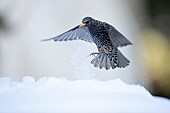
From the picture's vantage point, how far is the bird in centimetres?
77

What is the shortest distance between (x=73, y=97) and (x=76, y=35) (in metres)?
0.16

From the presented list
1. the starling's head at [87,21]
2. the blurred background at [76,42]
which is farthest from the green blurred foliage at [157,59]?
the starling's head at [87,21]

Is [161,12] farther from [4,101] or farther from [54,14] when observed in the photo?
[4,101]

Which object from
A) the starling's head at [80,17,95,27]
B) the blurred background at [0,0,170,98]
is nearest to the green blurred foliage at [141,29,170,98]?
the blurred background at [0,0,170,98]

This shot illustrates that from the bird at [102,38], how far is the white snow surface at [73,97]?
0.16 feet

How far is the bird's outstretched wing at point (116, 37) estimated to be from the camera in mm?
779

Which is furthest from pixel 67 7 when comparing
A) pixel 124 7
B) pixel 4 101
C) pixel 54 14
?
pixel 4 101

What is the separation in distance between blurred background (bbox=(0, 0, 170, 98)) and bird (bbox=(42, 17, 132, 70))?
11 mm

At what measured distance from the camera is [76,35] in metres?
0.78

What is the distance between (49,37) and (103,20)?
143mm

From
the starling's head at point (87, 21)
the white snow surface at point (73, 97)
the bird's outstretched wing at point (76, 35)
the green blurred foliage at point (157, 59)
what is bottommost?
the white snow surface at point (73, 97)

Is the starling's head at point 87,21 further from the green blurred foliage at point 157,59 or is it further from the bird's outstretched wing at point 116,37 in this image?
the green blurred foliage at point 157,59

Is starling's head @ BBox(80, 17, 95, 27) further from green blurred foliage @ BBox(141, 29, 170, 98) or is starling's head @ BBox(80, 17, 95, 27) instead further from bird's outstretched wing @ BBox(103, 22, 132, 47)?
green blurred foliage @ BBox(141, 29, 170, 98)

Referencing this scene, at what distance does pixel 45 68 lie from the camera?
2.52 ft
